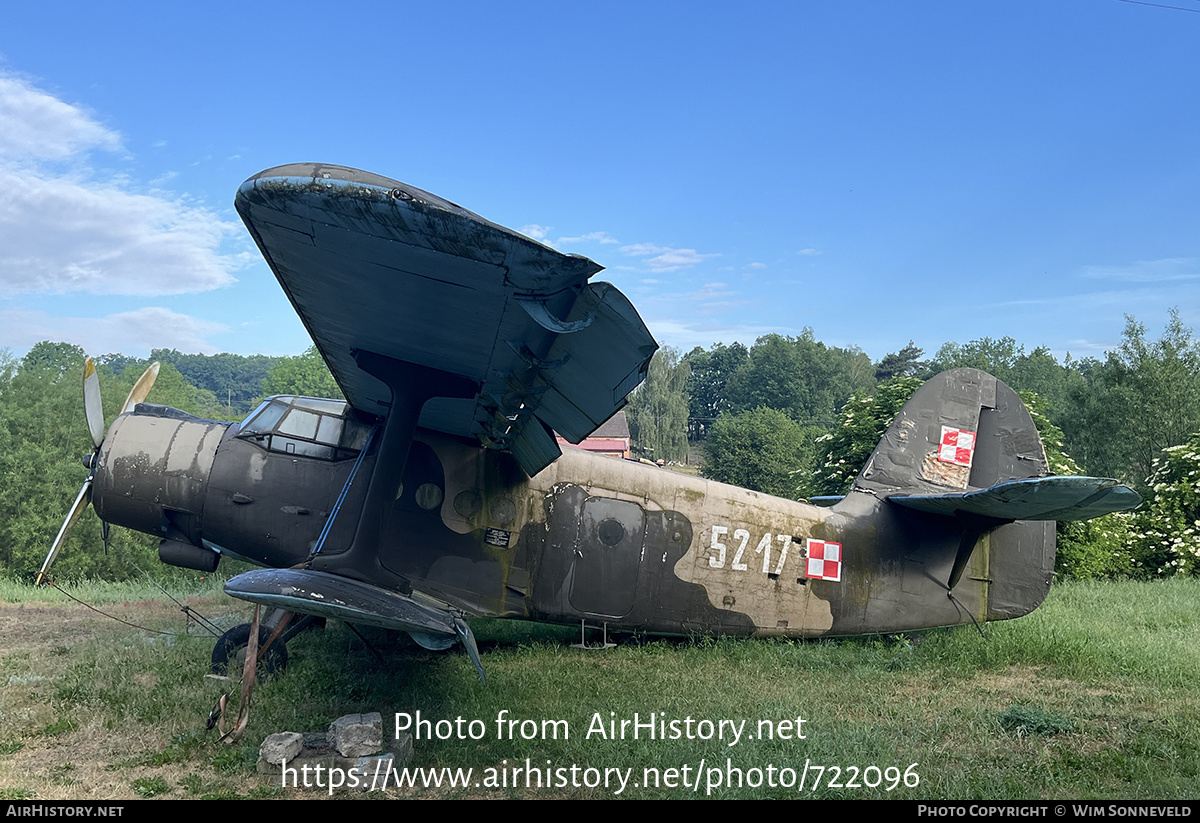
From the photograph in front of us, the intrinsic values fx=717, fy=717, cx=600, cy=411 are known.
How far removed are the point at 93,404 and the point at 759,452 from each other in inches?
2120

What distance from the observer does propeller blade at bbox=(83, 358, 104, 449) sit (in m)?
7.46

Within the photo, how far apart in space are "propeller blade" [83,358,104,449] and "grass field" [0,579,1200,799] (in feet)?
7.39

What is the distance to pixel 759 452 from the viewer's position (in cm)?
5816

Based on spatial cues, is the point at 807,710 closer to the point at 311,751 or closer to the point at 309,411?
the point at 311,751

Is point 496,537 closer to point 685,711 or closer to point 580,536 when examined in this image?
point 580,536

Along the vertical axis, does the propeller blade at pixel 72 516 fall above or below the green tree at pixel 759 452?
below

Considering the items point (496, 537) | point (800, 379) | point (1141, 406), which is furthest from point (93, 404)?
point (800, 379)

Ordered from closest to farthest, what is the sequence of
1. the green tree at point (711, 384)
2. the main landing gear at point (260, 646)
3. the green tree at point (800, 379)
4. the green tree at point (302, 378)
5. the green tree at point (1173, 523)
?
the main landing gear at point (260, 646), the green tree at point (1173, 523), the green tree at point (800, 379), the green tree at point (302, 378), the green tree at point (711, 384)

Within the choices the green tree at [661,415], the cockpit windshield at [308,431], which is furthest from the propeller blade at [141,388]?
the green tree at [661,415]

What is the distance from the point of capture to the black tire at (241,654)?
21.2 feet

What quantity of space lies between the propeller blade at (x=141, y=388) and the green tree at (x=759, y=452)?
50.6 metres

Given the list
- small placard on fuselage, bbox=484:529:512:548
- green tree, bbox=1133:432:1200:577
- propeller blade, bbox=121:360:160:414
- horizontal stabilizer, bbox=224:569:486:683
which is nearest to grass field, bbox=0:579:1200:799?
horizontal stabilizer, bbox=224:569:486:683

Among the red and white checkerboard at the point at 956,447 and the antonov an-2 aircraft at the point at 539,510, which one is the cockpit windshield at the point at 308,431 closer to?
the antonov an-2 aircraft at the point at 539,510

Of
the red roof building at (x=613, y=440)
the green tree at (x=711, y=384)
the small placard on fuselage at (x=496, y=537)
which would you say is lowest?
A: the small placard on fuselage at (x=496, y=537)
